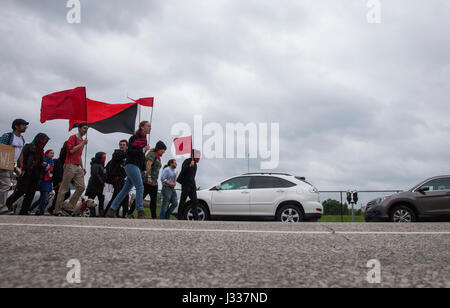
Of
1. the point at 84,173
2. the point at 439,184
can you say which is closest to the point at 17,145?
the point at 84,173

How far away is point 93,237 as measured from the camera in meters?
3.61

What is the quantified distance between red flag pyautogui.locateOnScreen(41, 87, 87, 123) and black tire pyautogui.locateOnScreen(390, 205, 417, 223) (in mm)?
9297

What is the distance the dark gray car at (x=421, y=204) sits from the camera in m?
9.89

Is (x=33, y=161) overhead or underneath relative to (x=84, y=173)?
overhead

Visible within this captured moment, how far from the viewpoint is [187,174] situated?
8.81 meters

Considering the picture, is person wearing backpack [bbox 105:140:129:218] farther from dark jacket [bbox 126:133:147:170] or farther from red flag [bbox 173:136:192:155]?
red flag [bbox 173:136:192:155]

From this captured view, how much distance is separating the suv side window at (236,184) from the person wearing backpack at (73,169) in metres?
4.08

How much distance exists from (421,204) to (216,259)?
934cm

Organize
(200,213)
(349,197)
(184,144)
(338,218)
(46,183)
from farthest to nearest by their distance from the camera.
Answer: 1. (349,197)
2. (338,218)
3. (184,144)
4. (200,213)
5. (46,183)

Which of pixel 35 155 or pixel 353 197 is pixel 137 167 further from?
pixel 353 197

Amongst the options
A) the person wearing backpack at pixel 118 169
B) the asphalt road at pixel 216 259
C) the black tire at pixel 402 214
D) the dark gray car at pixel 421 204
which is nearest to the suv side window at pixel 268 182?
the dark gray car at pixel 421 204

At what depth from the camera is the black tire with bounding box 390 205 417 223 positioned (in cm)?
1009
